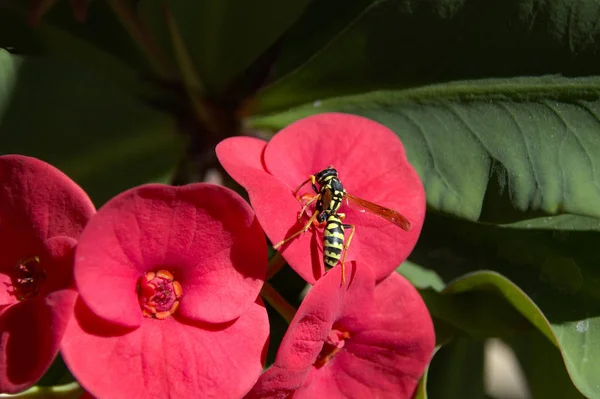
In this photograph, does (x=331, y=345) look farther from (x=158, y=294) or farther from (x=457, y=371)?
(x=457, y=371)

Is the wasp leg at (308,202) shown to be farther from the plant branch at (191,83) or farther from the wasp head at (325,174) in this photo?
the plant branch at (191,83)

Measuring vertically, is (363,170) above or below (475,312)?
above

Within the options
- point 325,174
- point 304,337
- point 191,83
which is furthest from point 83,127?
point 304,337

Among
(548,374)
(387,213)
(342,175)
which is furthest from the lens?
(548,374)

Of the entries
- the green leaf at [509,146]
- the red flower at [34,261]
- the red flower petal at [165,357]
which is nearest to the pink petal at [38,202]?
the red flower at [34,261]

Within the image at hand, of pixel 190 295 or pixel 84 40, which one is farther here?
pixel 84 40

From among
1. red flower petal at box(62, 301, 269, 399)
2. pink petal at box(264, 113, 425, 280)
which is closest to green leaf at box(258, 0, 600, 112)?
pink petal at box(264, 113, 425, 280)

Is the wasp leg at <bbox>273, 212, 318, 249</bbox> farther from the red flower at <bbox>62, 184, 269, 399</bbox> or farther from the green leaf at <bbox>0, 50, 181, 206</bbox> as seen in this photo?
the green leaf at <bbox>0, 50, 181, 206</bbox>
